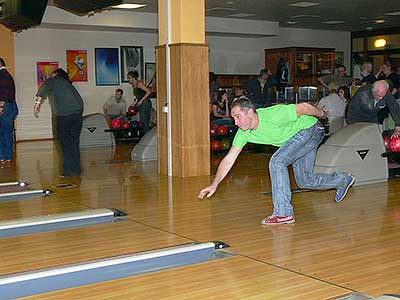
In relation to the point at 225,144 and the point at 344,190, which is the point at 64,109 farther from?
the point at 344,190

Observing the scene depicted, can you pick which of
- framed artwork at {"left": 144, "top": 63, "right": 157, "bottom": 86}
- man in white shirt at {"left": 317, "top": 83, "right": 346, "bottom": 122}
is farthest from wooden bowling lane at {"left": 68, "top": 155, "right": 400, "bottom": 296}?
framed artwork at {"left": 144, "top": 63, "right": 157, "bottom": 86}

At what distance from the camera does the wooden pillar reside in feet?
21.4

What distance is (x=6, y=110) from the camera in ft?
25.0

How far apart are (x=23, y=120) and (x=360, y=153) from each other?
760 centimetres

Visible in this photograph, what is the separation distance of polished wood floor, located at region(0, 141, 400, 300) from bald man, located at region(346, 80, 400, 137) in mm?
744

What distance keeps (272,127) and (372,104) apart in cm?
242

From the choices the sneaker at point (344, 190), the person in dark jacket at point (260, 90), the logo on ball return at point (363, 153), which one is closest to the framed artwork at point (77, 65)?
the person in dark jacket at point (260, 90)

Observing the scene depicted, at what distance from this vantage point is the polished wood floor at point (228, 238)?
296cm

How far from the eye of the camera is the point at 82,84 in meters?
12.5

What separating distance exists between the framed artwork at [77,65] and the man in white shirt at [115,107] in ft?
2.50

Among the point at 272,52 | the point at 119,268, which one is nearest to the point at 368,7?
the point at 272,52

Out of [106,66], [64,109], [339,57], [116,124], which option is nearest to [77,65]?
[106,66]

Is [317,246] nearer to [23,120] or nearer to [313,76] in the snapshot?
[23,120]

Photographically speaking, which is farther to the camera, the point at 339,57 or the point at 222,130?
the point at 339,57
